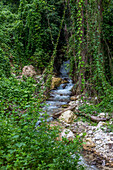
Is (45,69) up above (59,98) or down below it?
above

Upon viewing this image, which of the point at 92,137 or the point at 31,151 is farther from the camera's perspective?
the point at 92,137

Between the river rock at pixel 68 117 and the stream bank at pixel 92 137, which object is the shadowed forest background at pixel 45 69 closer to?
the stream bank at pixel 92 137

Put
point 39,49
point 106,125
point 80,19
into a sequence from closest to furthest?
point 106,125
point 80,19
point 39,49

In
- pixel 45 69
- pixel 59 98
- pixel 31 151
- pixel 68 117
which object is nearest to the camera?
pixel 31 151

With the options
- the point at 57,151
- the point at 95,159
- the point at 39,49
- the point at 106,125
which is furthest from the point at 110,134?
the point at 39,49

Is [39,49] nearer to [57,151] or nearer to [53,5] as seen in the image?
[53,5]

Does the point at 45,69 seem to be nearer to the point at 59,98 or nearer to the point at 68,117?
the point at 59,98

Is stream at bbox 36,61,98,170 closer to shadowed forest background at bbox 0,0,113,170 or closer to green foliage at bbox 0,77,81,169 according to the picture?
shadowed forest background at bbox 0,0,113,170

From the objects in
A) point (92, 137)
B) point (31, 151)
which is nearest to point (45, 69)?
point (92, 137)

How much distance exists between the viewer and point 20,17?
25.9 ft

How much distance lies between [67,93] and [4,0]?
24.0 ft

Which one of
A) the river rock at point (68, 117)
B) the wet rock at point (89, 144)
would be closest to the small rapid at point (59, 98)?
the river rock at point (68, 117)

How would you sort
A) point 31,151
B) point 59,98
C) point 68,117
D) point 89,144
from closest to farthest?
1. point 31,151
2. point 89,144
3. point 68,117
4. point 59,98

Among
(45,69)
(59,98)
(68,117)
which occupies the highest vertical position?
(45,69)
